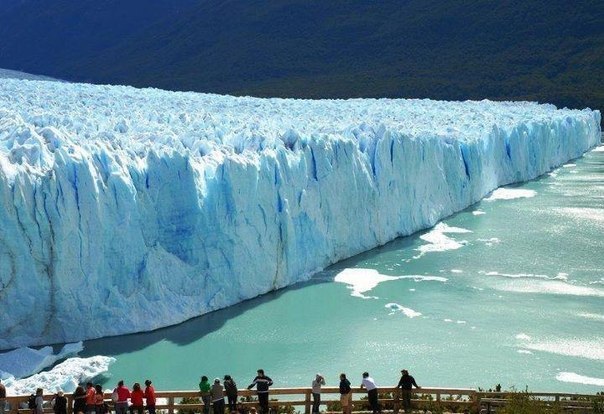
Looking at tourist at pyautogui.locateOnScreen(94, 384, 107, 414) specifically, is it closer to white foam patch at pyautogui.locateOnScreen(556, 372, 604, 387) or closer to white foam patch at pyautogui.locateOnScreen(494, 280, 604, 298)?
white foam patch at pyautogui.locateOnScreen(556, 372, 604, 387)

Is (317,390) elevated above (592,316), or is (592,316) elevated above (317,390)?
(592,316)

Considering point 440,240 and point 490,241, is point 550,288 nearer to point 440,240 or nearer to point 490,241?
point 490,241

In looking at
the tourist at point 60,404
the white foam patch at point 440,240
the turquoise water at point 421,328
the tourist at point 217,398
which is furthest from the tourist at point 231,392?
the white foam patch at point 440,240

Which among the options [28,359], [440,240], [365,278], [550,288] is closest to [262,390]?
[28,359]

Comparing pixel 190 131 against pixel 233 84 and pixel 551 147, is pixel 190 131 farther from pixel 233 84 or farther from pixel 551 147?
pixel 233 84

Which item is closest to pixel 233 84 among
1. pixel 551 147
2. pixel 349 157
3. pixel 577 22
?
pixel 577 22

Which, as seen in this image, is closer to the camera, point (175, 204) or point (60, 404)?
point (60, 404)
